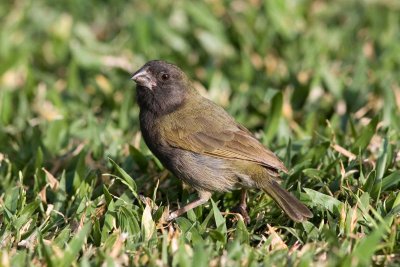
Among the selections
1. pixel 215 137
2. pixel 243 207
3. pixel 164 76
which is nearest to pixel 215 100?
pixel 164 76

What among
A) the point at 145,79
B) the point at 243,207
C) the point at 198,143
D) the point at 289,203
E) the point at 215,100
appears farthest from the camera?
the point at 215,100

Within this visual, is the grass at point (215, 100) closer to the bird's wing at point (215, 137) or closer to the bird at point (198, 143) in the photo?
the bird at point (198, 143)

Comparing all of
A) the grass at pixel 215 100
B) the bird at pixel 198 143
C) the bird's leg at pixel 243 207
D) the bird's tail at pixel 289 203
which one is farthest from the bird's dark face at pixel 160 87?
the bird's tail at pixel 289 203

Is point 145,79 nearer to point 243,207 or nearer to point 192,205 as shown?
point 192,205

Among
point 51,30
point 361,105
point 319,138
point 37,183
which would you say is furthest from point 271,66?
point 37,183

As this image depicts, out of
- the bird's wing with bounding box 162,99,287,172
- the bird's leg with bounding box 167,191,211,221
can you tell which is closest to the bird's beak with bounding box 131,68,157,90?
the bird's wing with bounding box 162,99,287,172

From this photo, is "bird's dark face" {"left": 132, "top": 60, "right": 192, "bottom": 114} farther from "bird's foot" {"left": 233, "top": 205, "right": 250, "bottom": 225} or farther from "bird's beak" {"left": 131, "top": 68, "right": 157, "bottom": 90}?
"bird's foot" {"left": 233, "top": 205, "right": 250, "bottom": 225}
